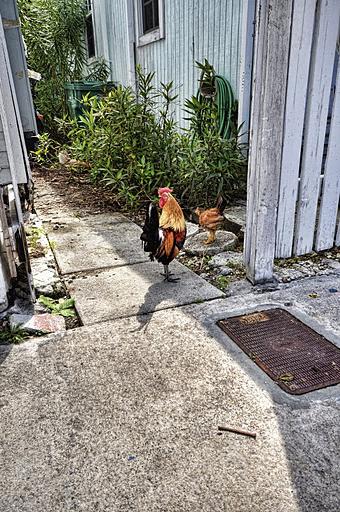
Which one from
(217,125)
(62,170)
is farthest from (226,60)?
(62,170)

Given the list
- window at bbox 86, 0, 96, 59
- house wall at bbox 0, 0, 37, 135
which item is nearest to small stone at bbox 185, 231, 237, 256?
house wall at bbox 0, 0, 37, 135

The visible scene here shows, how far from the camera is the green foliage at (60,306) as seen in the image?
2447mm

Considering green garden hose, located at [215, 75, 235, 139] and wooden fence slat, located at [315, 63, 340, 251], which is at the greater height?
green garden hose, located at [215, 75, 235, 139]

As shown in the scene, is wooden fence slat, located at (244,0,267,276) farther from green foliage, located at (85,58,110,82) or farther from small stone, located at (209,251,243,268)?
green foliage, located at (85,58,110,82)

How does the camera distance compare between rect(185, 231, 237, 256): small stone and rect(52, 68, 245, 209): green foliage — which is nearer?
rect(185, 231, 237, 256): small stone

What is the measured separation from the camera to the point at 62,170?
6.73 m

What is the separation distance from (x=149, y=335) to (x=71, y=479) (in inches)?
36.3

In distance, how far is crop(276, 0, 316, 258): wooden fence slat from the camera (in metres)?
2.42

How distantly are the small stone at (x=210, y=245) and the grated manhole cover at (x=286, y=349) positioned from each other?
1.01 metres

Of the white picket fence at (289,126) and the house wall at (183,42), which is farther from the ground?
the house wall at (183,42)

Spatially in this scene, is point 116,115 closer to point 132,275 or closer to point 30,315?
point 132,275

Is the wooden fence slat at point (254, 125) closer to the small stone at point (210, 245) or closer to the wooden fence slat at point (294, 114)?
the wooden fence slat at point (294, 114)

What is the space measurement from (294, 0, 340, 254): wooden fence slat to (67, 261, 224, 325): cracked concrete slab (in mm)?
934

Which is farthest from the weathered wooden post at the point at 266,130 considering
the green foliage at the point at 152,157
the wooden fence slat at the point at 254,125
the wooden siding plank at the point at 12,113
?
the wooden siding plank at the point at 12,113
